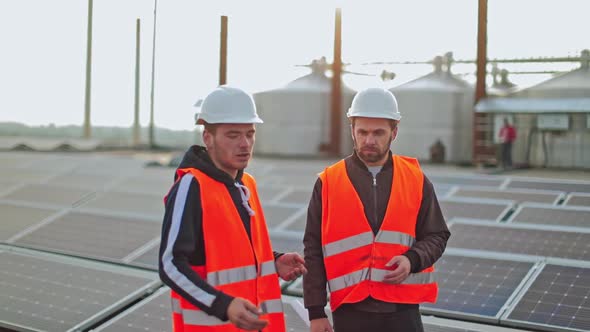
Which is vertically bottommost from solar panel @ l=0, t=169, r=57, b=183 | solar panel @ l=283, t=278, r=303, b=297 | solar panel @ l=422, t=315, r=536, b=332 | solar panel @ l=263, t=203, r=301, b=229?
solar panel @ l=283, t=278, r=303, b=297

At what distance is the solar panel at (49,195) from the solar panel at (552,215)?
270 inches

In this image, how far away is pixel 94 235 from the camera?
350 inches

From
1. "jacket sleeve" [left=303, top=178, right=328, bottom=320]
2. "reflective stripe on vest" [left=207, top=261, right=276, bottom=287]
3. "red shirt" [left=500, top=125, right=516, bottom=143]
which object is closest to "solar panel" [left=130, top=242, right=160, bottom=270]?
"jacket sleeve" [left=303, top=178, right=328, bottom=320]

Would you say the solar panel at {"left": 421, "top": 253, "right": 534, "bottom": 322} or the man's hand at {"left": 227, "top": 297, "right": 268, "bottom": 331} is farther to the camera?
the solar panel at {"left": 421, "top": 253, "right": 534, "bottom": 322}

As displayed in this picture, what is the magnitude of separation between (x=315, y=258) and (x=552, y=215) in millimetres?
5843

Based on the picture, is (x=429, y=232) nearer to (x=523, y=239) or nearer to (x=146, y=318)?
(x=146, y=318)

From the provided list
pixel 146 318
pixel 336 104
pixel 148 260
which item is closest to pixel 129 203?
pixel 148 260

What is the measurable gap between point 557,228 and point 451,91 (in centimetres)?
1644

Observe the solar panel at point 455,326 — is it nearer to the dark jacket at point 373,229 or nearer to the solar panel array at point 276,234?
the solar panel array at point 276,234

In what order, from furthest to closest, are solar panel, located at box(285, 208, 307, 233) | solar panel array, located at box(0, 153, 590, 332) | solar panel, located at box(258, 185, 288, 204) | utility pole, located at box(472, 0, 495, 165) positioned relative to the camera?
utility pole, located at box(472, 0, 495, 165)
solar panel, located at box(258, 185, 288, 204)
solar panel, located at box(285, 208, 307, 233)
solar panel array, located at box(0, 153, 590, 332)

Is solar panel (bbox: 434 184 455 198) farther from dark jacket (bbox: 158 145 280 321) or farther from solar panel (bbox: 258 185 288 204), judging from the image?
dark jacket (bbox: 158 145 280 321)

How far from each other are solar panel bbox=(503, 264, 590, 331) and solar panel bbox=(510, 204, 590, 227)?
1.89 meters

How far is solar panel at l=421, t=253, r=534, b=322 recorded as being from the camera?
5.73m

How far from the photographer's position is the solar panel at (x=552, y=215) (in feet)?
27.1
